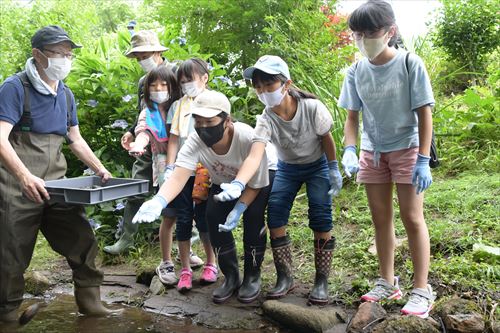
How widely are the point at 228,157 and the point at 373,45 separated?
42.2 inches

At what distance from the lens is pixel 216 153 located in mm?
3348

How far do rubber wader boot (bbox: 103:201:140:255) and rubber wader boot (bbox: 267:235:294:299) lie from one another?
155 centimetres

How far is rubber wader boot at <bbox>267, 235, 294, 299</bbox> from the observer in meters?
3.39

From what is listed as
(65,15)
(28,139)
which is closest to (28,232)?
(28,139)

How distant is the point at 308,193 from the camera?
3.36 meters

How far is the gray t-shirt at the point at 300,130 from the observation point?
325 centimetres

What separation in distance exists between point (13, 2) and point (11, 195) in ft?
36.3

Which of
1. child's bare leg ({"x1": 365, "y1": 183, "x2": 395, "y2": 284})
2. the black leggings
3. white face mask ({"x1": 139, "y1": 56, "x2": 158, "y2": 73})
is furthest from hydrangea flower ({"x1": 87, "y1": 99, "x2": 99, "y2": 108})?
child's bare leg ({"x1": 365, "y1": 183, "x2": 395, "y2": 284})

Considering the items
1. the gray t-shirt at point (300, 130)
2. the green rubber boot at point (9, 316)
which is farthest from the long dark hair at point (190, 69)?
the green rubber boot at point (9, 316)

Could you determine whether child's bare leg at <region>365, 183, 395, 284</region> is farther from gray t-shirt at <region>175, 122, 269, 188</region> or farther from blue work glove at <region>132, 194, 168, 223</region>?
blue work glove at <region>132, 194, 168, 223</region>

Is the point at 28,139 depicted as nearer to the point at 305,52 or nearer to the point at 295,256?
the point at 295,256

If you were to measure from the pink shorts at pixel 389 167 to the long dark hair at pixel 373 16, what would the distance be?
678 millimetres

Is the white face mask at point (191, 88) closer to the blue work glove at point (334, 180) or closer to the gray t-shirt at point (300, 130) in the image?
the gray t-shirt at point (300, 130)

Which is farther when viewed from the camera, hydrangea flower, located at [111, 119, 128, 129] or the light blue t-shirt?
hydrangea flower, located at [111, 119, 128, 129]
